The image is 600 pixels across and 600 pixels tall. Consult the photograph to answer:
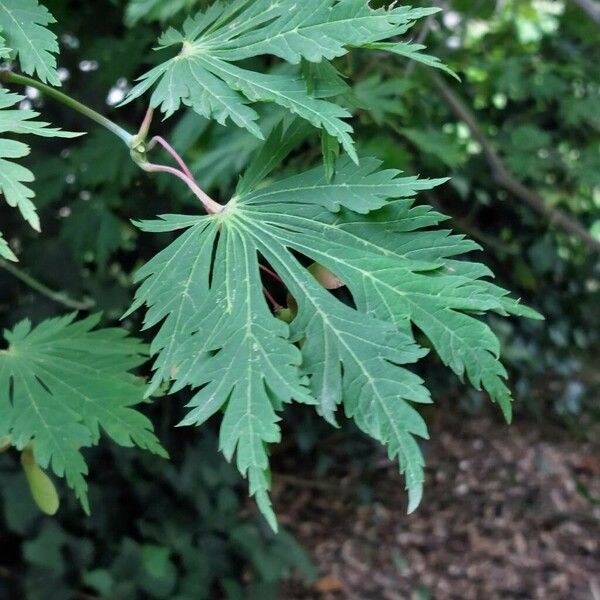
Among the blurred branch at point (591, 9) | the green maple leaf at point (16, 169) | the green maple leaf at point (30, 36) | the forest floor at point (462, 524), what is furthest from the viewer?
the forest floor at point (462, 524)

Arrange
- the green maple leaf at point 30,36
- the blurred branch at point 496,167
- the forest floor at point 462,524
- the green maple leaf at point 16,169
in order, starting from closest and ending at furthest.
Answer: the green maple leaf at point 16,169 → the green maple leaf at point 30,36 → the blurred branch at point 496,167 → the forest floor at point 462,524

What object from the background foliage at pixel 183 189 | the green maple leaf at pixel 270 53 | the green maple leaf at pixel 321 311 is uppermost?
the green maple leaf at pixel 270 53

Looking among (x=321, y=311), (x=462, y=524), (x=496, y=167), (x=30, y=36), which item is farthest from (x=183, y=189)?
(x=462, y=524)

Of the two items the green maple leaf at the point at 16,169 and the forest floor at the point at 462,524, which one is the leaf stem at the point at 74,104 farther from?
the forest floor at the point at 462,524

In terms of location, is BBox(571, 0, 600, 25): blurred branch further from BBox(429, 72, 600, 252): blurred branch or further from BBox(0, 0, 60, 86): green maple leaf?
BBox(0, 0, 60, 86): green maple leaf

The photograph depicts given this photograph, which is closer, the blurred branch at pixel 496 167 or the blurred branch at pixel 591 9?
the blurred branch at pixel 591 9

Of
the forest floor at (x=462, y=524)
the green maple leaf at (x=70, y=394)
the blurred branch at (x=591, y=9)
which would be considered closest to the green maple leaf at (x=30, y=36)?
the green maple leaf at (x=70, y=394)

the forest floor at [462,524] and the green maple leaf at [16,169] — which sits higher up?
the green maple leaf at [16,169]

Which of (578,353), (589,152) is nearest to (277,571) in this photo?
(589,152)
